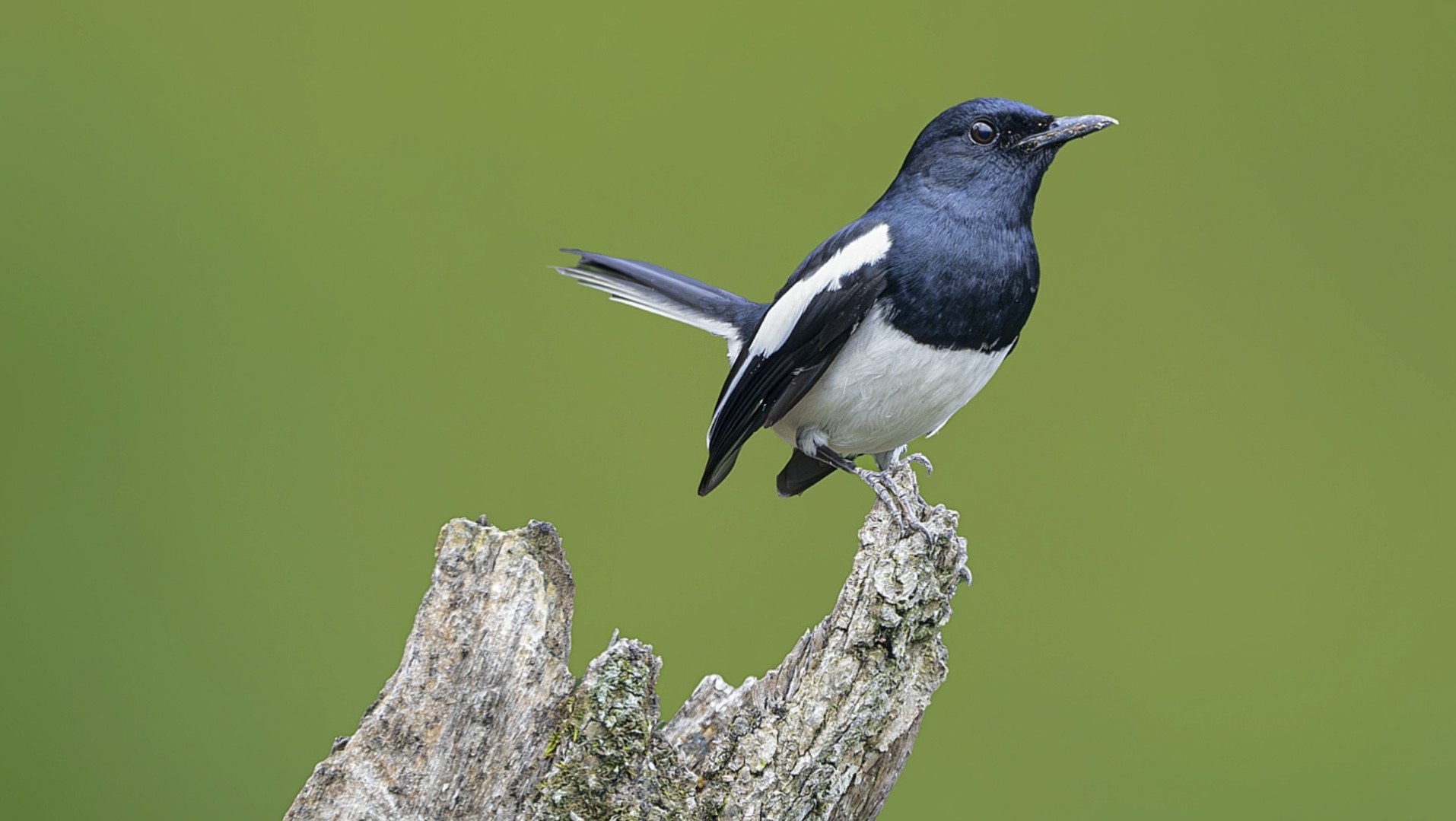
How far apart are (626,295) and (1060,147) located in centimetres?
140

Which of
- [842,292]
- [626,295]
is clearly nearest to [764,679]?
[842,292]

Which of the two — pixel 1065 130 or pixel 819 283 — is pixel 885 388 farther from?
pixel 1065 130

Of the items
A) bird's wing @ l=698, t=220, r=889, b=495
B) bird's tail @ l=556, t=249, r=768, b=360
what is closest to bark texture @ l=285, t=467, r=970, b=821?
bird's wing @ l=698, t=220, r=889, b=495

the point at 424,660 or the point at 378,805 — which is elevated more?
the point at 424,660

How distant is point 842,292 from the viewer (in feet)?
9.67

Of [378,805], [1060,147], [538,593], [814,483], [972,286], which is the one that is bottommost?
[378,805]

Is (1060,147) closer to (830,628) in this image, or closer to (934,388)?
(934,388)

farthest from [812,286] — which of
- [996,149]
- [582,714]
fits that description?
[582,714]

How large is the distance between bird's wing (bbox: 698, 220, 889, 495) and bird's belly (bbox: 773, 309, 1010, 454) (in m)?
0.05

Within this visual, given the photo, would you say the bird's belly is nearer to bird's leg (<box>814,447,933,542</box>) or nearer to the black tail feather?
bird's leg (<box>814,447,933,542</box>)

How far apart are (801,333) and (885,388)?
262 millimetres

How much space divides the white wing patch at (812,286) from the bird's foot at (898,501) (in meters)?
0.49

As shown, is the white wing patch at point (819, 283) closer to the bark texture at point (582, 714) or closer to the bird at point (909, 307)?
the bird at point (909, 307)

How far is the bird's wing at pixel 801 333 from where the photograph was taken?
9.66 ft
